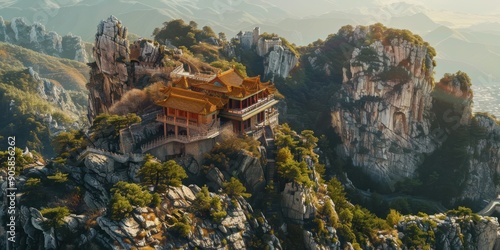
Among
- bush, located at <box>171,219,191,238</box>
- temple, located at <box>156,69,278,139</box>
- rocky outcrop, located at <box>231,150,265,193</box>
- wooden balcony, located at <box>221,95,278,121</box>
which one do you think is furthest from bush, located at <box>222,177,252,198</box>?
wooden balcony, located at <box>221,95,278,121</box>

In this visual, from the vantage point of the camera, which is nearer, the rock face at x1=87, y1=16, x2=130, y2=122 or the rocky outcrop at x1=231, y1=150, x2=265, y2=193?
the rocky outcrop at x1=231, y1=150, x2=265, y2=193

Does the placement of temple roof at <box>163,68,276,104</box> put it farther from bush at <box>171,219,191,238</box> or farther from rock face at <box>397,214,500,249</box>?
rock face at <box>397,214,500,249</box>

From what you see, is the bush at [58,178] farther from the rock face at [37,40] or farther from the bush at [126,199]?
the rock face at [37,40]

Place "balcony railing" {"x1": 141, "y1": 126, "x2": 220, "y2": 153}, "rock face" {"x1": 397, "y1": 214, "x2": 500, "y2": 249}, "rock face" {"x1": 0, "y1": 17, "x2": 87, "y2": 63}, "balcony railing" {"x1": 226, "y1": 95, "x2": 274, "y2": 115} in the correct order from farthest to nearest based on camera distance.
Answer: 1. "rock face" {"x1": 0, "y1": 17, "x2": 87, "y2": 63}
2. "rock face" {"x1": 397, "y1": 214, "x2": 500, "y2": 249}
3. "balcony railing" {"x1": 226, "y1": 95, "x2": 274, "y2": 115}
4. "balcony railing" {"x1": 141, "y1": 126, "x2": 220, "y2": 153}

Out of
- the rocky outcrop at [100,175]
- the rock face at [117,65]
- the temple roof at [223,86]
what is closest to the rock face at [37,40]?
the rock face at [117,65]

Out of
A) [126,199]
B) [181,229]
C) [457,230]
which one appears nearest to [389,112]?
[457,230]

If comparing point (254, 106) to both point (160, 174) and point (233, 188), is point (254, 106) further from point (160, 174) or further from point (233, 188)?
point (160, 174)
